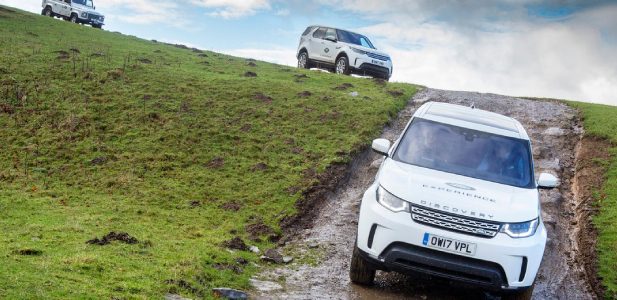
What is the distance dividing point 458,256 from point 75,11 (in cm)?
3923

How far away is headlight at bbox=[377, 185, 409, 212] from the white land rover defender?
124 feet

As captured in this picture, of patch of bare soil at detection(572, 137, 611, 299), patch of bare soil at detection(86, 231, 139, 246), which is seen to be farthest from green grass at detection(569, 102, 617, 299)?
patch of bare soil at detection(86, 231, 139, 246)

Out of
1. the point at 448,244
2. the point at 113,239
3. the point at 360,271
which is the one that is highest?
the point at 448,244

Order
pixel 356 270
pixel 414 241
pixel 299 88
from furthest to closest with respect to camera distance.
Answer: pixel 299 88 → pixel 356 270 → pixel 414 241

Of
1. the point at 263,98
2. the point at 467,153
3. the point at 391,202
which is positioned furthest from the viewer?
the point at 263,98

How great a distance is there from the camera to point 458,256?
7.29m

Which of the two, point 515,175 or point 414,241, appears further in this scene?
point 515,175

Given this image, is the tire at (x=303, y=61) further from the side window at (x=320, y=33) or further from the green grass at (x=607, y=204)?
the green grass at (x=607, y=204)

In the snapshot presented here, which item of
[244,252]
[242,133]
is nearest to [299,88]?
[242,133]

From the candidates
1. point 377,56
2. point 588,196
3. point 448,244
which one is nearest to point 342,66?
point 377,56

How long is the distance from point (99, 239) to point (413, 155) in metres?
5.27

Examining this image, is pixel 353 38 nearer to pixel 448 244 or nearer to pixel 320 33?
pixel 320 33

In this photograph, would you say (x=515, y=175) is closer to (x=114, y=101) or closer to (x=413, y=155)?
(x=413, y=155)

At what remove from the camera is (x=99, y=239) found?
32.8ft
